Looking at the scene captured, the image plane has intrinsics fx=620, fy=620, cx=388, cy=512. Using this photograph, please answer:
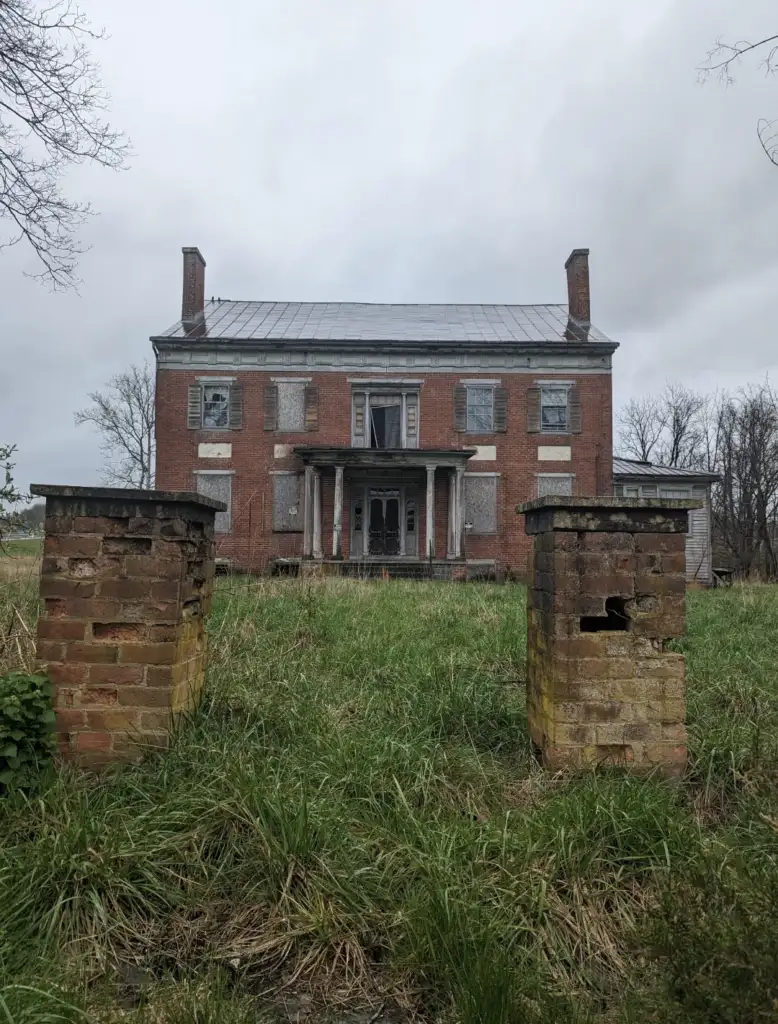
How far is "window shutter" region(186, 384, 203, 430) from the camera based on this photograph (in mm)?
18797

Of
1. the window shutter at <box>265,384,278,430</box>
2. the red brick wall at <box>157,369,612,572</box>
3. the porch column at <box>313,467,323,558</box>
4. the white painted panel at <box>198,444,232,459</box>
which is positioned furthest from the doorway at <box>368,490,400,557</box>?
the white painted panel at <box>198,444,232,459</box>

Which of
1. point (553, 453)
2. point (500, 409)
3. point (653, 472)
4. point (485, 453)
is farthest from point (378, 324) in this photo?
point (653, 472)

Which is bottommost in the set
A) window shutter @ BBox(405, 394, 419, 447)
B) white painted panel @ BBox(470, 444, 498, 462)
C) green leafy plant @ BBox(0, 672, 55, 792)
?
green leafy plant @ BBox(0, 672, 55, 792)

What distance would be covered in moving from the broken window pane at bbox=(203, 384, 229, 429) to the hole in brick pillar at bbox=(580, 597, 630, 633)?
56.7ft

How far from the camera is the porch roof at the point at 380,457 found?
1767 centimetres

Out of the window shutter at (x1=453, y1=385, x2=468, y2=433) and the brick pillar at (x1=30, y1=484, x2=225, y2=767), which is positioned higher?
the window shutter at (x1=453, y1=385, x2=468, y2=433)

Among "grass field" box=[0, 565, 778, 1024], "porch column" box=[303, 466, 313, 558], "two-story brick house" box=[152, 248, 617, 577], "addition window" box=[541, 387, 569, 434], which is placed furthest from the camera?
"addition window" box=[541, 387, 569, 434]

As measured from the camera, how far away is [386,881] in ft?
7.34

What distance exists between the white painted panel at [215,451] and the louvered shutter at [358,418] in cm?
379

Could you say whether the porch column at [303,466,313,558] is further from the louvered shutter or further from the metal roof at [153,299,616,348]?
the metal roof at [153,299,616,348]

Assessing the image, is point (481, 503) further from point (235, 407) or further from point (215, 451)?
point (215, 451)

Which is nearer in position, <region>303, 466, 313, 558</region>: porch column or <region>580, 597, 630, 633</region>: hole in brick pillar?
<region>580, 597, 630, 633</region>: hole in brick pillar

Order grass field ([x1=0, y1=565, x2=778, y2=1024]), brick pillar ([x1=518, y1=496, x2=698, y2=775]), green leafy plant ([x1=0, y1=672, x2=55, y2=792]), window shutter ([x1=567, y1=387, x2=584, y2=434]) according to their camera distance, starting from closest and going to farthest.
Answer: grass field ([x1=0, y1=565, x2=778, y2=1024]), green leafy plant ([x1=0, y1=672, x2=55, y2=792]), brick pillar ([x1=518, y1=496, x2=698, y2=775]), window shutter ([x1=567, y1=387, x2=584, y2=434])

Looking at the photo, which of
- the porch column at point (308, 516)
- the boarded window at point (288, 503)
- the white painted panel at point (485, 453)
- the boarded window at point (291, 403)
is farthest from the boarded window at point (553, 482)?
the boarded window at point (291, 403)
